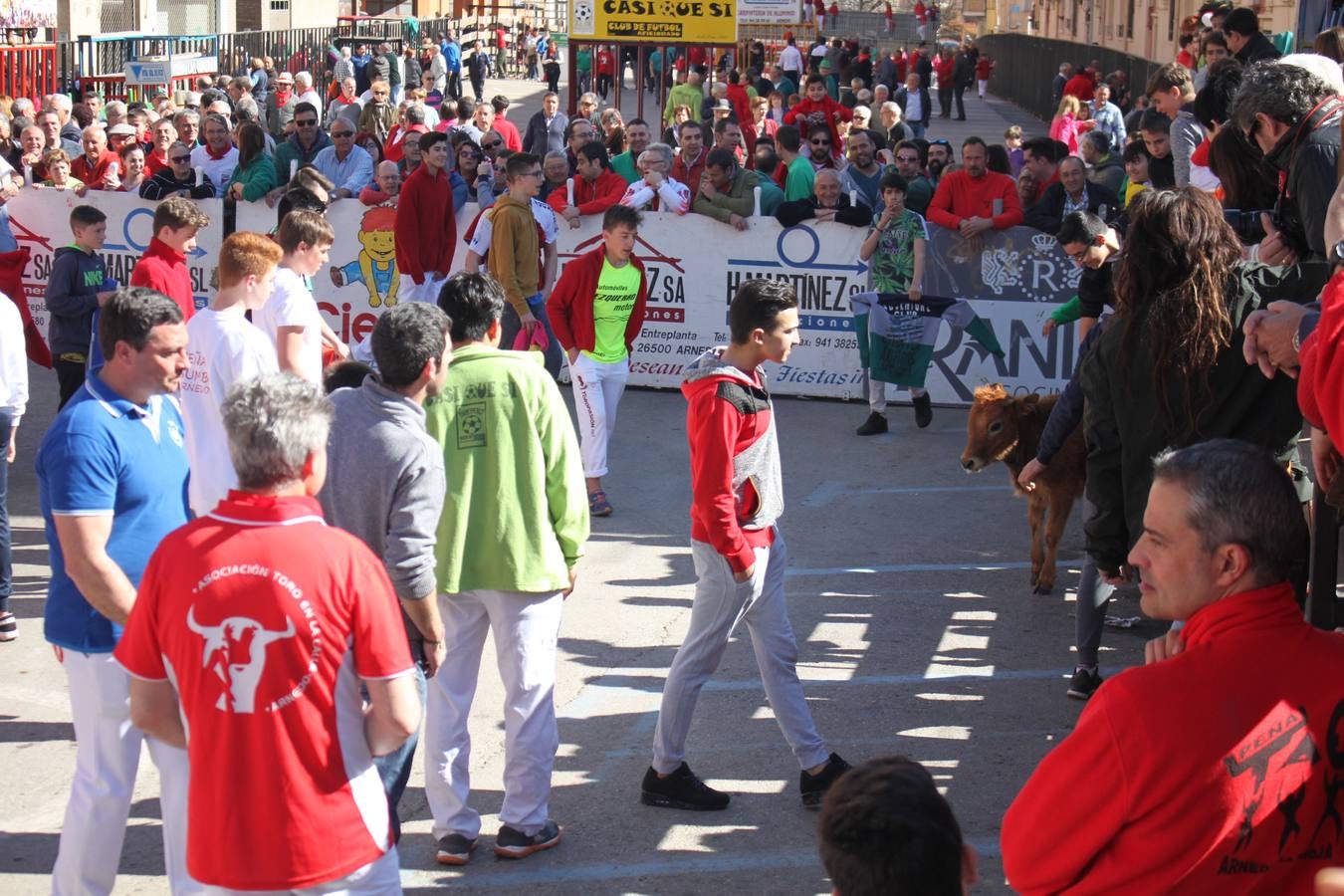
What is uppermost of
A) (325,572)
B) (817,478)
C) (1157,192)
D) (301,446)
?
(1157,192)

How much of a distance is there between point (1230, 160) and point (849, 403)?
751 centimetres

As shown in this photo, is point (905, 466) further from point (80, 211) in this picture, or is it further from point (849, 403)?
point (80, 211)

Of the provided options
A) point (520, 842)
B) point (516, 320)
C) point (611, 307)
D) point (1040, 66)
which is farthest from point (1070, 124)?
point (1040, 66)

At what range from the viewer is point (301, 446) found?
137 inches

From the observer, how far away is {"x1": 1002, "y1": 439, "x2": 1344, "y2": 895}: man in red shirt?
101 inches

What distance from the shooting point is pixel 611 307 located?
30.9 ft

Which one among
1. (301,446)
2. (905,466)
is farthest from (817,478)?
(301,446)

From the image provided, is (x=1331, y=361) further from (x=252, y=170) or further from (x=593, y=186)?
(x=252, y=170)

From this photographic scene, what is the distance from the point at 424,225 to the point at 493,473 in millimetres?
7748

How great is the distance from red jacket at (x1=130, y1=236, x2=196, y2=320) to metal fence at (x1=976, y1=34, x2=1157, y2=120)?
81.0 ft

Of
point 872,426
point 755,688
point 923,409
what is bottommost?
point 755,688

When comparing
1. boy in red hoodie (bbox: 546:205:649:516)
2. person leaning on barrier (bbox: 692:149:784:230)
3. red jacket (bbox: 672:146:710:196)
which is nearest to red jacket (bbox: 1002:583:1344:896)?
boy in red hoodie (bbox: 546:205:649:516)

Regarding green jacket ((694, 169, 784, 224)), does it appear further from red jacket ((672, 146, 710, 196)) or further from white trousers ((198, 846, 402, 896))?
white trousers ((198, 846, 402, 896))

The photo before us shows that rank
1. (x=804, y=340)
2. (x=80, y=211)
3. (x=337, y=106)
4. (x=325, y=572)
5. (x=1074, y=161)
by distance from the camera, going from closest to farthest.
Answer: (x=325, y=572) < (x=80, y=211) < (x=1074, y=161) < (x=804, y=340) < (x=337, y=106)
